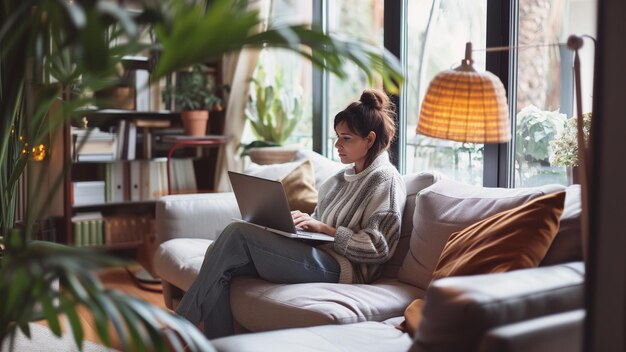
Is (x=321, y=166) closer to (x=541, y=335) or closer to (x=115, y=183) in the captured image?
(x=115, y=183)

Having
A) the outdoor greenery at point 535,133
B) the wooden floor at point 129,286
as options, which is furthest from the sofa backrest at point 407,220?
the wooden floor at point 129,286

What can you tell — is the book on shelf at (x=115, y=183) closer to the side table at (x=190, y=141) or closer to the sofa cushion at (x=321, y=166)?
the side table at (x=190, y=141)

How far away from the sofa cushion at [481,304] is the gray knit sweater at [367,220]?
1.11m

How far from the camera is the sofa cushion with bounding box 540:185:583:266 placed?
6.98ft

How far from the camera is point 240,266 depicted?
2.94 meters

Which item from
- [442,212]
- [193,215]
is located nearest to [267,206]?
[442,212]

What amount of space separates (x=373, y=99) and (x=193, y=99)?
2.23 metres

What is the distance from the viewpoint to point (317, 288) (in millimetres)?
2707

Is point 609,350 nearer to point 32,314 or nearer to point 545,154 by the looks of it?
point 32,314

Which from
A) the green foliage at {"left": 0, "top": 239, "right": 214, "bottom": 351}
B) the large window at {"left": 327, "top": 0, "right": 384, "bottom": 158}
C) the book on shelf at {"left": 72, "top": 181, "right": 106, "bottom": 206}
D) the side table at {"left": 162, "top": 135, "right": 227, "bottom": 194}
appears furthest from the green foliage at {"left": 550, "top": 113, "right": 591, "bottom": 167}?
the book on shelf at {"left": 72, "top": 181, "right": 106, "bottom": 206}

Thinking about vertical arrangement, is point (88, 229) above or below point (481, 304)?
below

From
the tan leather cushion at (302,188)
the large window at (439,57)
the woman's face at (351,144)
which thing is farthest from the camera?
the tan leather cushion at (302,188)

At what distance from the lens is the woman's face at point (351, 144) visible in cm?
308

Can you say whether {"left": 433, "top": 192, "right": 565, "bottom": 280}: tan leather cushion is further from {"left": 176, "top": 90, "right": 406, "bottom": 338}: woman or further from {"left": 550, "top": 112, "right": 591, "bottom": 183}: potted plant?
{"left": 176, "top": 90, "right": 406, "bottom": 338}: woman
